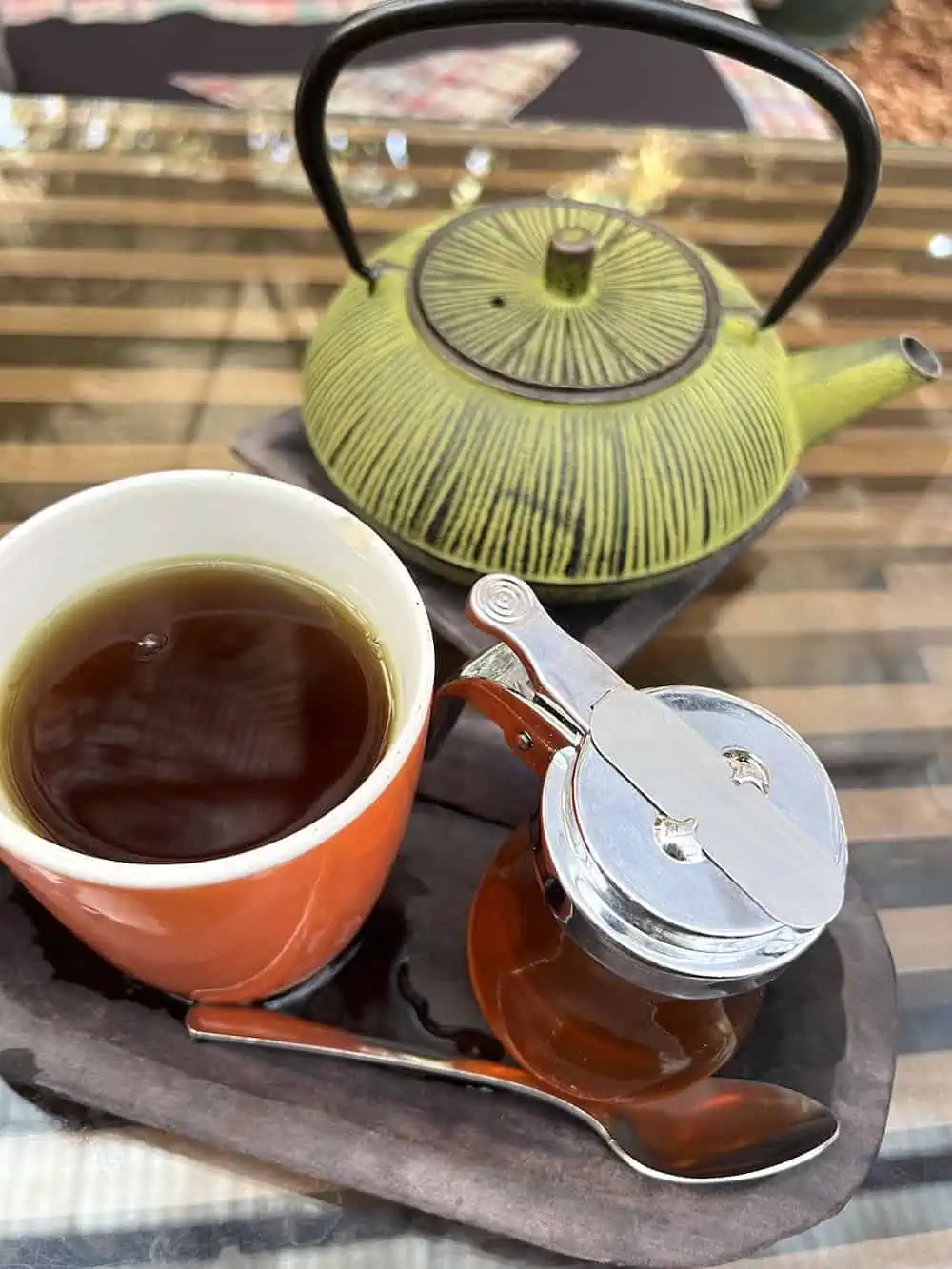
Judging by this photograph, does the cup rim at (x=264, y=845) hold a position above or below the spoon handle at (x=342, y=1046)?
above

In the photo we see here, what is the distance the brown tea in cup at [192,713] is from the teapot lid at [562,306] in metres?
0.17

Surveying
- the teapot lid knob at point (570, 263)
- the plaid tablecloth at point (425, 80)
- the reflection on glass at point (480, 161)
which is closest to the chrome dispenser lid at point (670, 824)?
the teapot lid knob at point (570, 263)

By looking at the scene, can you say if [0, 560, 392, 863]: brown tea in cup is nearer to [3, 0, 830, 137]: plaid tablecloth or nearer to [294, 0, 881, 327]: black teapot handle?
[294, 0, 881, 327]: black teapot handle

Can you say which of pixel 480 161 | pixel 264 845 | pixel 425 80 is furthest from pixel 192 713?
pixel 425 80

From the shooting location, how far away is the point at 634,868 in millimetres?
380

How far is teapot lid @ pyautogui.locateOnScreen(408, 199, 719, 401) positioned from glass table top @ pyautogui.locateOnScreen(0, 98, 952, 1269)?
0.66 feet

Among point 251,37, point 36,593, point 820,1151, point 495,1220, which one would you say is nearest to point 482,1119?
point 495,1220

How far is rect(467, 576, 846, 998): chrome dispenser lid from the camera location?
375 mm

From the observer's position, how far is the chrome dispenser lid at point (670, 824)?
0.37 m

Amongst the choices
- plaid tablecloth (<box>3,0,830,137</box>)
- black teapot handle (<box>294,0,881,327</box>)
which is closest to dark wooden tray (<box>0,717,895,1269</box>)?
black teapot handle (<box>294,0,881,327</box>)

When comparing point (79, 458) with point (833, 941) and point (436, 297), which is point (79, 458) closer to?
point (436, 297)

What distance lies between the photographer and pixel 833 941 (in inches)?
19.6

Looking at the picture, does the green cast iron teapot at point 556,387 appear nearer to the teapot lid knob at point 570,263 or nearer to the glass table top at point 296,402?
the teapot lid knob at point 570,263

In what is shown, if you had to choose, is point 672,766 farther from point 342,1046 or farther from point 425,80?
point 425,80
